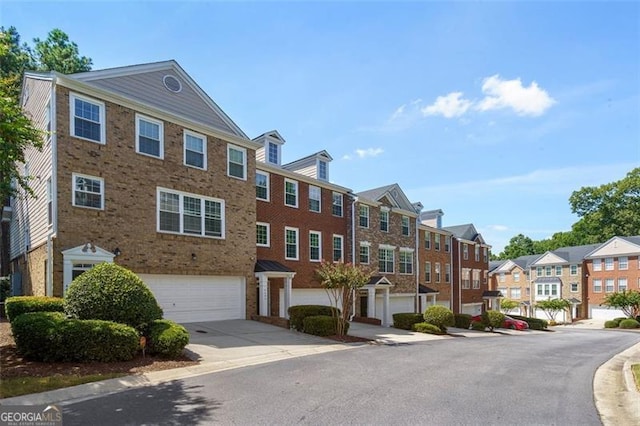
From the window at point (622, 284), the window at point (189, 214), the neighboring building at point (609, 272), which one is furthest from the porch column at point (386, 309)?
Answer: the window at point (622, 284)

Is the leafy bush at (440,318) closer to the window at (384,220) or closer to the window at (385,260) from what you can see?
the window at (385,260)

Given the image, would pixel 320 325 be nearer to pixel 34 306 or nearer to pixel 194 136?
pixel 194 136

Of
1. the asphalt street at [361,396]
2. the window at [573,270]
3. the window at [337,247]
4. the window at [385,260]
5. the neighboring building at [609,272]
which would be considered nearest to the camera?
the asphalt street at [361,396]

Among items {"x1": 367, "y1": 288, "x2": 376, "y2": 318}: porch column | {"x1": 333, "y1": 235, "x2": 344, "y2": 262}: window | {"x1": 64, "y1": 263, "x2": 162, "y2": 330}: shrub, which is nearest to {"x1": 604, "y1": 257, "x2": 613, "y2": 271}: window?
{"x1": 367, "y1": 288, "x2": 376, "y2": 318}: porch column

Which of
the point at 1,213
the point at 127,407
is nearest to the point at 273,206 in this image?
the point at 1,213

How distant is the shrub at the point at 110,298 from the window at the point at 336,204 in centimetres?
1687

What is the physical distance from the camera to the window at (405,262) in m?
33.6

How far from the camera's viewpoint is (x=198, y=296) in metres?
19.2

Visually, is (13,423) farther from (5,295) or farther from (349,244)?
(349,244)

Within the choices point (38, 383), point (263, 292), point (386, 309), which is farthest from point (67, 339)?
point (386, 309)

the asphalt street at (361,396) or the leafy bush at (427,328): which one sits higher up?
the asphalt street at (361,396)

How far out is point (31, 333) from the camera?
10344mm

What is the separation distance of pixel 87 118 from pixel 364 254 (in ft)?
Result: 62.4

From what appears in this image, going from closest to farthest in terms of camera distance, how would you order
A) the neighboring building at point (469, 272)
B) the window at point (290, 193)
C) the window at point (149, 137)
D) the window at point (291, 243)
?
the window at point (149, 137) → the window at point (291, 243) → the window at point (290, 193) → the neighboring building at point (469, 272)
